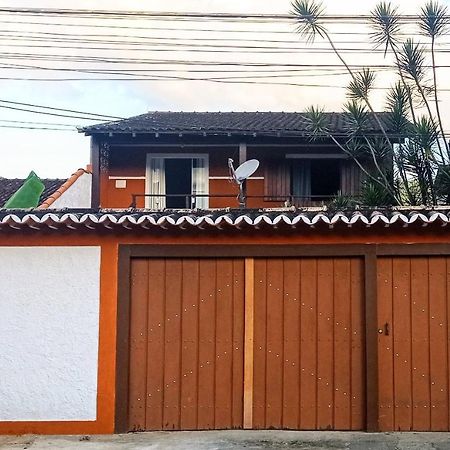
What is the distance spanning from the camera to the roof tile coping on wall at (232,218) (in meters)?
6.82

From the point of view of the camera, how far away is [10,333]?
7.45m

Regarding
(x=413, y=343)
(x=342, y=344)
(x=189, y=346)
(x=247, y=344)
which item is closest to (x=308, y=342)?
(x=342, y=344)

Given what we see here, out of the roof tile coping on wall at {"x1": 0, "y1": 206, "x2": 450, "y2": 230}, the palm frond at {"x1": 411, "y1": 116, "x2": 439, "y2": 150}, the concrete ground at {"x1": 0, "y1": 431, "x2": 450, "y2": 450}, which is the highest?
the palm frond at {"x1": 411, "y1": 116, "x2": 439, "y2": 150}

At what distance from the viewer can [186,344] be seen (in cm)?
752

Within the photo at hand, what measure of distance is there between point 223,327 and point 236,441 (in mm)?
1325

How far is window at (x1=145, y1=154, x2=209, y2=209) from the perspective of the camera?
15.5 meters

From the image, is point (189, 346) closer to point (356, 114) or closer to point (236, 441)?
point (236, 441)

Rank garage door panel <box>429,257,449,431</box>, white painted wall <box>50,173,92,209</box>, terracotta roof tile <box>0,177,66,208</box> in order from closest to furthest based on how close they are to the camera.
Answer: garage door panel <box>429,257,449,431</box>, white painted wall <box>50,173,92,209</box>, terracotta roof tile <box>0,177,66,208</box>

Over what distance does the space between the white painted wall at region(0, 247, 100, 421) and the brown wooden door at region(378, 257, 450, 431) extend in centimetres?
344

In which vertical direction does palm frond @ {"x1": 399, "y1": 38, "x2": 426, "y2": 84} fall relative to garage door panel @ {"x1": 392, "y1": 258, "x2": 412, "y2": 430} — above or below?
above

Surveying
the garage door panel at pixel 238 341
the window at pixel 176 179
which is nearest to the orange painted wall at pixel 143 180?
the window at pixel 176 179

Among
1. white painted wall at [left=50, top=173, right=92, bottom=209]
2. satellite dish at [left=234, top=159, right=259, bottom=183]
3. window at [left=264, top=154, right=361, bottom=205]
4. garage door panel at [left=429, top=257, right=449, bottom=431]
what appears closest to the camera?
garage door panel at [left=429, top=257, right=449, bottom=431]

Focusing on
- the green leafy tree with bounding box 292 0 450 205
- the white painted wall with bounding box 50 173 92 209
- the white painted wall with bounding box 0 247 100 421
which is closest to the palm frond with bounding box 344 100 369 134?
the green leafy tree with bounding box 292 0 450 205

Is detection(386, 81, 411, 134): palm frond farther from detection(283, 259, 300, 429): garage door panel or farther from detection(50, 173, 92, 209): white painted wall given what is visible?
detection(50, 173, 92, 209): white painted wall
